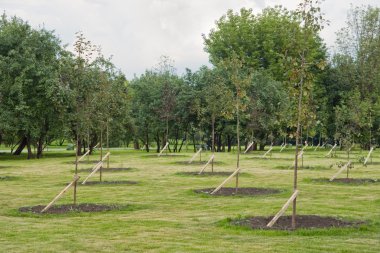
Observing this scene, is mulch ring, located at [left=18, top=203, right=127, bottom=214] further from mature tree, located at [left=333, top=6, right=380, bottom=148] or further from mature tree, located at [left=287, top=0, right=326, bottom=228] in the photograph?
mature tree, located at [left=333, top=6, right=380, bottom=148]

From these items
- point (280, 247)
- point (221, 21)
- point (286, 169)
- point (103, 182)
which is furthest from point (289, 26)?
point (221, 21)

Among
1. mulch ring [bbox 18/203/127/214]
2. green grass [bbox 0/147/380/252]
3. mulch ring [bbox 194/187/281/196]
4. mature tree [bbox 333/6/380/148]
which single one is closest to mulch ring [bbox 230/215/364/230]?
green grass [bbox 0/147/380/252]

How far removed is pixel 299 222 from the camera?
15523 millimetres

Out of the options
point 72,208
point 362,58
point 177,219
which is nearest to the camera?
point 177,219

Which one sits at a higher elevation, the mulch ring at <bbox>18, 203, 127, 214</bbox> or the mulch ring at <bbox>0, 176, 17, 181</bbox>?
the mulch ring at <bbox>0, 176, 17, 181</bbox>

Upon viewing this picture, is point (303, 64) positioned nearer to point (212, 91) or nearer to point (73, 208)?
point (73, 208)

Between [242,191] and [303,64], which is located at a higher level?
[303,64]

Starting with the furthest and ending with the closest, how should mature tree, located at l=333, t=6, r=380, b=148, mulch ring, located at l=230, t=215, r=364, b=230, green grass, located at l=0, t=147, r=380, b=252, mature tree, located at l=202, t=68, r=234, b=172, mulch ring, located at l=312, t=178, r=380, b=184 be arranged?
mature tree, located at l=333, t=6, r=380, b=148 < mulch ring, located at l=312, t=178, r=380, b=184 < mature tree, located at l=202, t=68, r=234, b=172 < mulch ring, located at l=230, t=215, r=364, b=230 < green grass, located at l=0, t=147, r=380, b=252

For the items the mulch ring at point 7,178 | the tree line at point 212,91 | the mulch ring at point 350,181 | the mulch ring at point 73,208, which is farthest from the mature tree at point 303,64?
the mulch ring at point 7,178

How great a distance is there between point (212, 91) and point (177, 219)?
2222 centimetres

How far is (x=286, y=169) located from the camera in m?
36.7

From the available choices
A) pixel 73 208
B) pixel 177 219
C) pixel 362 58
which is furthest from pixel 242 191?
pixel 362 58

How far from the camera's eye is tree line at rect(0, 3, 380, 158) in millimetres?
24094

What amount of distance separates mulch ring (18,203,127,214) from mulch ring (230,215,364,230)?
487 centimetres
